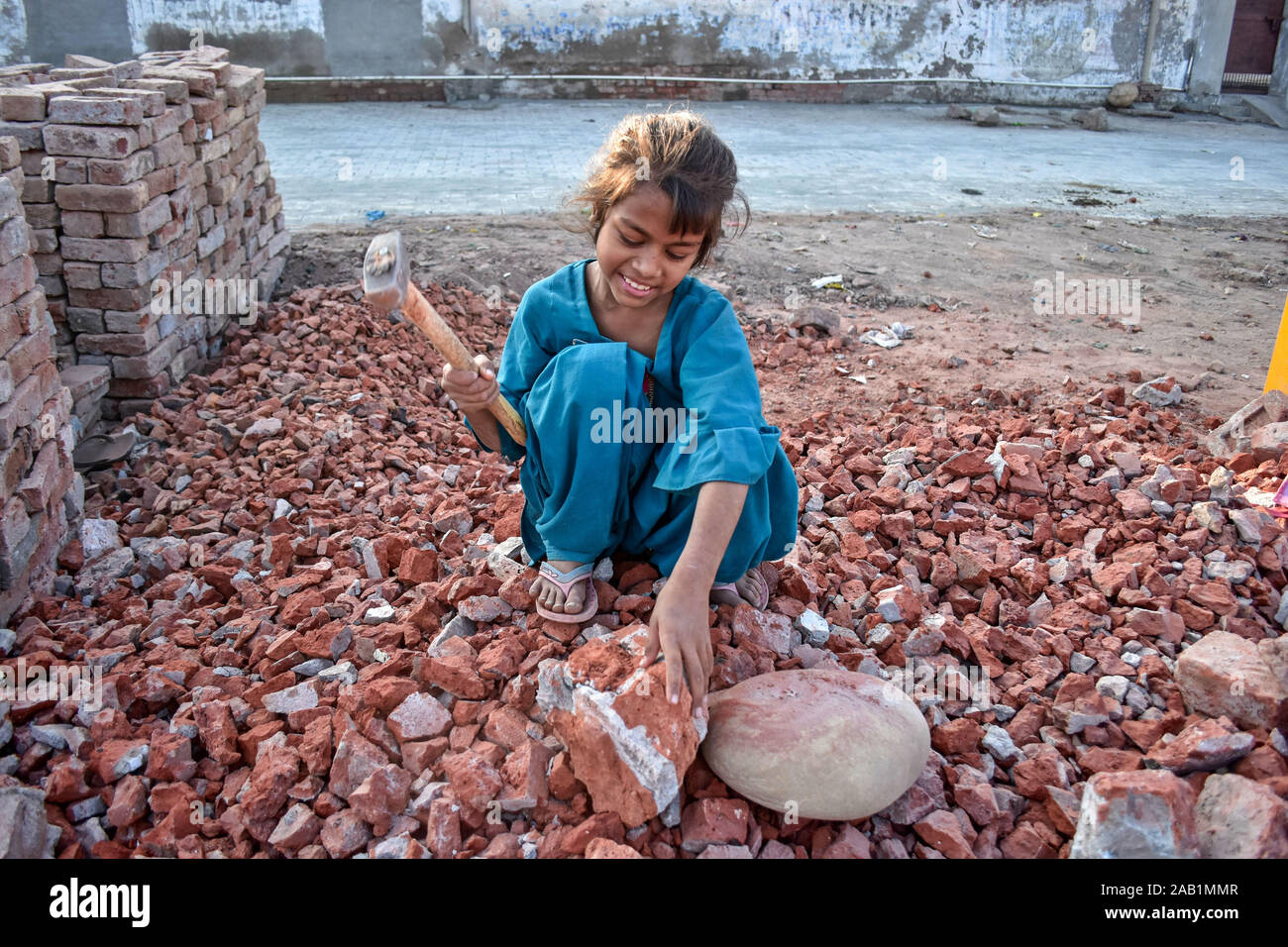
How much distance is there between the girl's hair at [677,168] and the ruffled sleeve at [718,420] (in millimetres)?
255

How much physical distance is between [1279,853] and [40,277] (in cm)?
447

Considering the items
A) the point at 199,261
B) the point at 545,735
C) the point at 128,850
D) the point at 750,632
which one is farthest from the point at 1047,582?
the point at 199,261

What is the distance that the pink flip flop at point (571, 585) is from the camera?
2295mm

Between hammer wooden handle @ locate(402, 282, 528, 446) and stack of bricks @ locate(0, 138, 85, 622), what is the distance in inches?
57.3

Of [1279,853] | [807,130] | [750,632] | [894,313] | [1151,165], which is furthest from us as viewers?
[807,130]

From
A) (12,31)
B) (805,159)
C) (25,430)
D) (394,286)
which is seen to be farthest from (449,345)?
(12,31)

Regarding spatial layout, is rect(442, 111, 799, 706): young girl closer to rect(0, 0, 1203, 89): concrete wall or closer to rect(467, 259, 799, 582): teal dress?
rect(467, 259, 799, 582): teal dress

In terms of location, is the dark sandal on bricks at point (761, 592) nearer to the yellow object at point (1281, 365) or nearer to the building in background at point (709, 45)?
the yellow object at point (1281, 365)

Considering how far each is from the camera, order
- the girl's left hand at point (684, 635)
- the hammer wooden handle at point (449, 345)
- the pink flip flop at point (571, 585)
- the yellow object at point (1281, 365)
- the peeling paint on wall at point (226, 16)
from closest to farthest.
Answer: the hammer wooden handle at point (449, 345) < the girl's left hand at point (684, 635) < the pink flip flop at point (571, 585) < the yellow object at point (1281, 365) < the peeling paint on wall at point (226, 16)

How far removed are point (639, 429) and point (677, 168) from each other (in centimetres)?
59

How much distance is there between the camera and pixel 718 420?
6.78 feet

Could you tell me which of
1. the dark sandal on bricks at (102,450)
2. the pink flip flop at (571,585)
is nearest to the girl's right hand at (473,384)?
the pink flip flop at (571,585)

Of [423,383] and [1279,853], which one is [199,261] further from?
[1279,853]
